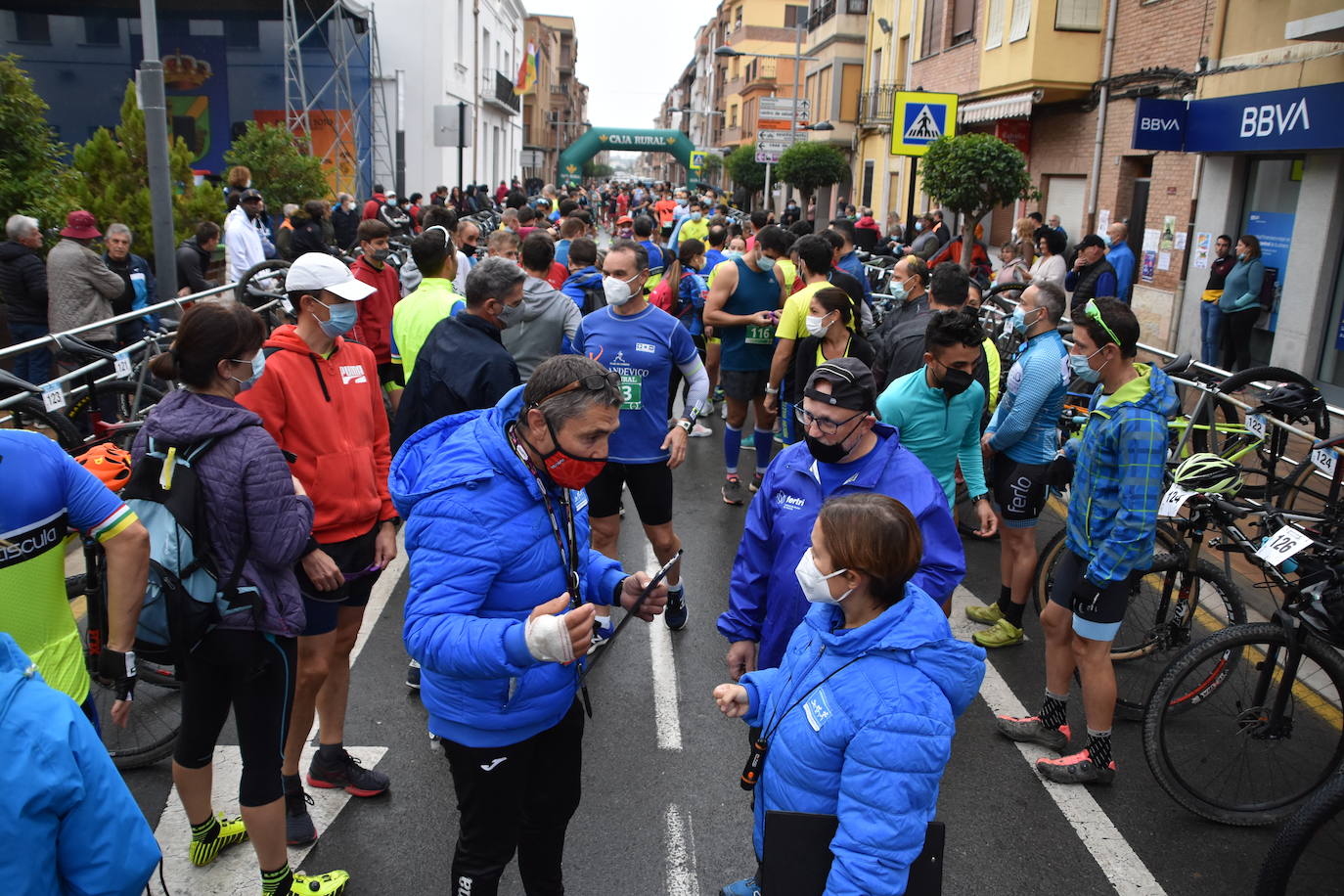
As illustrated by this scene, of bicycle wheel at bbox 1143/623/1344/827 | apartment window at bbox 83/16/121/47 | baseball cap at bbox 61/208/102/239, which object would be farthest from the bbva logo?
apartment window at bbox 83/16/121/47

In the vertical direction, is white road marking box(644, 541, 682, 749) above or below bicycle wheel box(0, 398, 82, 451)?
below

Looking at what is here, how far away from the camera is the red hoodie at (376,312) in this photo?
7379 millimetres

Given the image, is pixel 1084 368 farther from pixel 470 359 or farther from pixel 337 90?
pixel 337 90

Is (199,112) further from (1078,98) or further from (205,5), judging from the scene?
(1078,98)

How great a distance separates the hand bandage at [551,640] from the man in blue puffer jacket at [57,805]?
0.84m

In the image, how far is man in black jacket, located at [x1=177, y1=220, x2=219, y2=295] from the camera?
36.4 ft

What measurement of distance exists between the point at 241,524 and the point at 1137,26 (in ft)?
60.7

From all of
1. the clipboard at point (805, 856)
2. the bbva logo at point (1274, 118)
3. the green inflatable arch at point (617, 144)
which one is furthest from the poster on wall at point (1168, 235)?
the green inflatable arch at point (617, 144)

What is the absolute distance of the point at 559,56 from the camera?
107188 mm

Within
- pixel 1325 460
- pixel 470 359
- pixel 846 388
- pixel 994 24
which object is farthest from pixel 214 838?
pixel 994 24

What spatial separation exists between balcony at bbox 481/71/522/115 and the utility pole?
32517 mm

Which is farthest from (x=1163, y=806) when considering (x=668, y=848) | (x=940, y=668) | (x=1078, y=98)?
(x=1078, y=98)

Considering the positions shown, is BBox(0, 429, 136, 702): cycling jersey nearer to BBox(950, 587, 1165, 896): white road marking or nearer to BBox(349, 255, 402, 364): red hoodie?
BBox(950, 587, 1165, 896): white road marking

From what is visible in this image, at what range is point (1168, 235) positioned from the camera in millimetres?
16203
